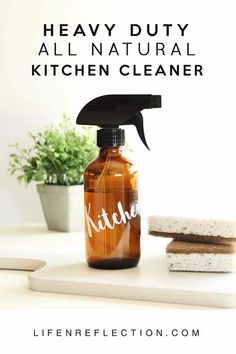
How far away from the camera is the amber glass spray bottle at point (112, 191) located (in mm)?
866

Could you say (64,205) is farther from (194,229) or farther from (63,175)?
(194,229)

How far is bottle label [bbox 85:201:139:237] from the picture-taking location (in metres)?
0.86

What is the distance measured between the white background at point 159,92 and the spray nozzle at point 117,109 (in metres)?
0.61

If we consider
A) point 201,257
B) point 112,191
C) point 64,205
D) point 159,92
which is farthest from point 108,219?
point 159,92

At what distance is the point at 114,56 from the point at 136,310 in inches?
35.1

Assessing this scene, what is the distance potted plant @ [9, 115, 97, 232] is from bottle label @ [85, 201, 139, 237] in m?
0.42

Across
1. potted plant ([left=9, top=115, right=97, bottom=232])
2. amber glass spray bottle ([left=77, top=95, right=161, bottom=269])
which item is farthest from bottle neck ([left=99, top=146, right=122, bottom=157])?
potted plant ([left=9, top=115, right=97, bottom=232])

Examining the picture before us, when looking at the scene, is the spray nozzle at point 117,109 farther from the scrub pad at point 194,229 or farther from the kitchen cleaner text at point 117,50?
the kitchen cleaner text at point 117,50

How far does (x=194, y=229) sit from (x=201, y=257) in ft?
0.13

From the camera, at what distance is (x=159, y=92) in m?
1.49

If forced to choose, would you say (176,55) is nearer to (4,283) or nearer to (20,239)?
(20,239)

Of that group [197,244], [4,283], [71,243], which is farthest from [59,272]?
[71,243]

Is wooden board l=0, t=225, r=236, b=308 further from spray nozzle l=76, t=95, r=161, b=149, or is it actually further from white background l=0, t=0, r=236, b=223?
white background l=0, t=0, r=236, b=223

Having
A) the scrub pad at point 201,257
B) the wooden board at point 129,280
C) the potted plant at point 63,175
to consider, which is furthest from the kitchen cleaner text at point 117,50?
the scrub pad at point 201,257
